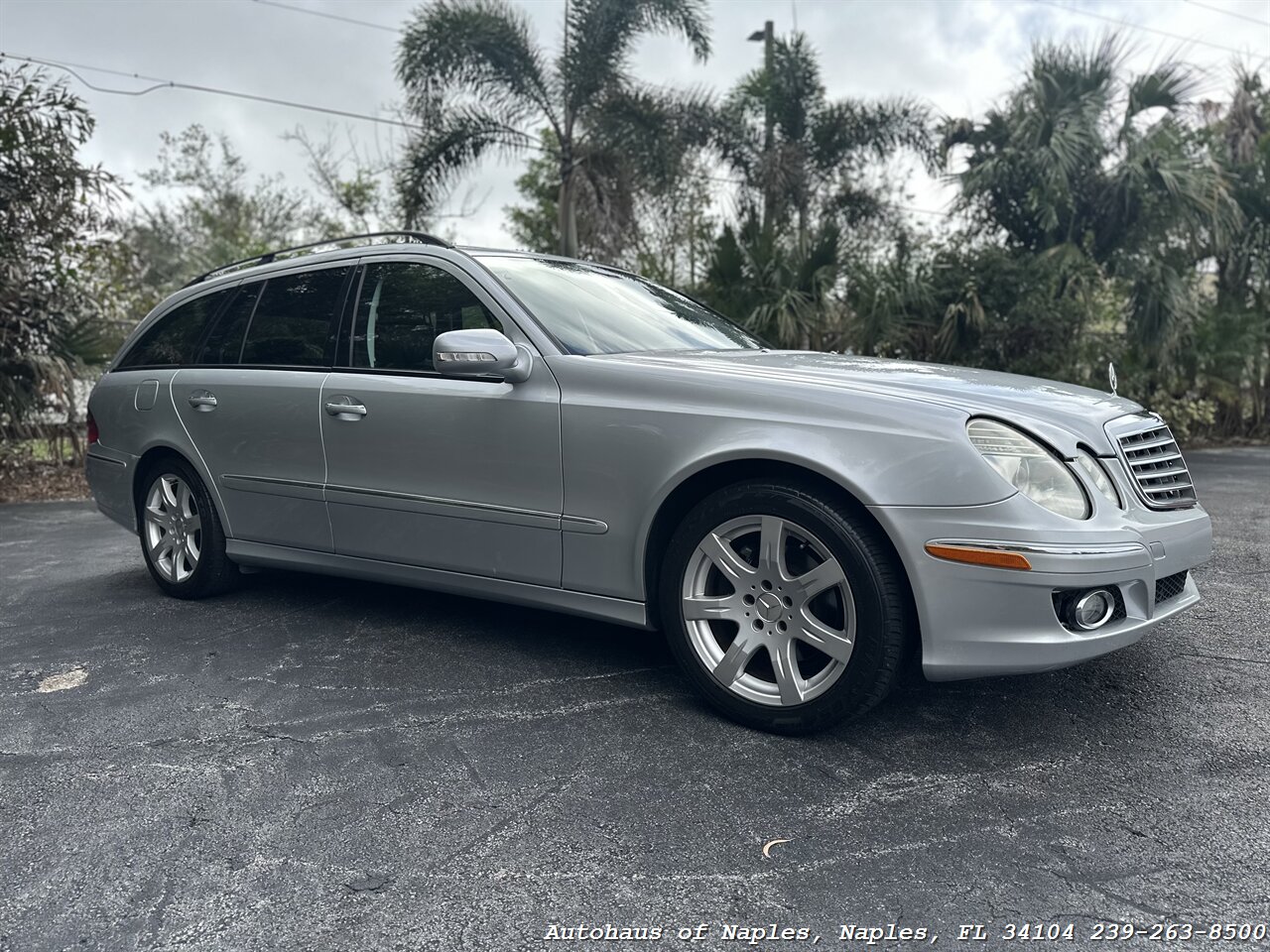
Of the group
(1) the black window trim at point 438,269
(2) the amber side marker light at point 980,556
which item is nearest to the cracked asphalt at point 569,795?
(2) the amber side marker light at point 980,556

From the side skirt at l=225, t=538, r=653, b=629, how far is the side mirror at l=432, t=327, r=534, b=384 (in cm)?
77

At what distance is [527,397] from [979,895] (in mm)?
2148

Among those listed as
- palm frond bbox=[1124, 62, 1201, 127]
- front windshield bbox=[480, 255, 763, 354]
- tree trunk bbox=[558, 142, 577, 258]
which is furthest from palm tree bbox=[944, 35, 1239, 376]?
front windshield bbox=[480, 255, 763, 354]

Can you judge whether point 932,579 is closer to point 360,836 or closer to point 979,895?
point 979,895

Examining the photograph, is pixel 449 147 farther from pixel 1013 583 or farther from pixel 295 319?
pixel 1013 583

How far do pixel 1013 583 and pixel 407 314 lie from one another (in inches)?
100

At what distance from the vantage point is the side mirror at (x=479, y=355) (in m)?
3.53

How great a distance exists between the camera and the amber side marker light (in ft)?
9.24

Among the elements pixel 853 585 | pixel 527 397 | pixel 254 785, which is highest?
pixel 527 397

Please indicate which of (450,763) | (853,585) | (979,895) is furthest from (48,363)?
(979,895)

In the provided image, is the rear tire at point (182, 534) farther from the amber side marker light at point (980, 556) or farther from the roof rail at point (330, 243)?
the amber side marker light at point (980, 556)

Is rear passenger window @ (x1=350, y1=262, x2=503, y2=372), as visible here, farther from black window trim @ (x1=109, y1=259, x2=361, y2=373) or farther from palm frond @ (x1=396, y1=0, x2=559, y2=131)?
palm frond @ (x1=396, y1=0, x2=559, y2=131)

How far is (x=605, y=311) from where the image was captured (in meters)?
4.14

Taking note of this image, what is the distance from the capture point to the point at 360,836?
2576mm
